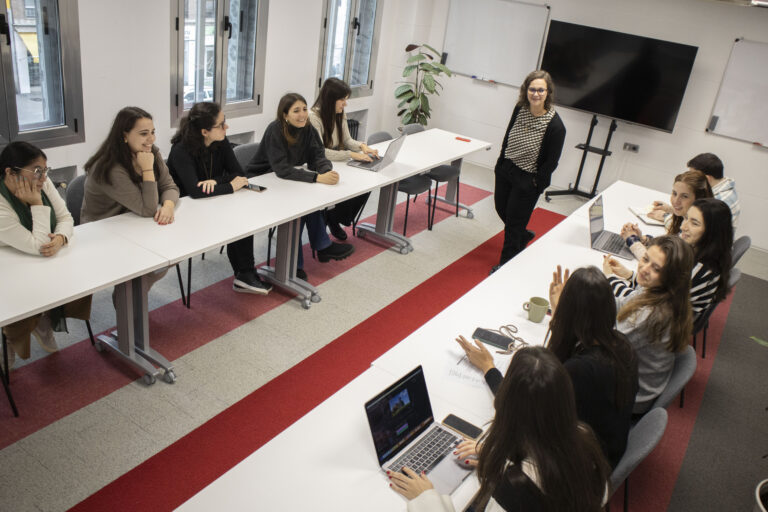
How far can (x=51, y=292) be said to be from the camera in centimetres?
246

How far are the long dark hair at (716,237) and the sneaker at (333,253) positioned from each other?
8.26ft

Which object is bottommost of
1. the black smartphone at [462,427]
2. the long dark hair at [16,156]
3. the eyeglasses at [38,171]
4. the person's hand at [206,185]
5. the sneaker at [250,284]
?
the sneaker at [250,284]

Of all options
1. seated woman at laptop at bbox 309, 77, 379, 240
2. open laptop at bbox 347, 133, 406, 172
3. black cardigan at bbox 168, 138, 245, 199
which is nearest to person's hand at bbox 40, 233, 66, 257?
black cardigan at bbox 168, 138, 245, 199

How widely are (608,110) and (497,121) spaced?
1356 millimetres

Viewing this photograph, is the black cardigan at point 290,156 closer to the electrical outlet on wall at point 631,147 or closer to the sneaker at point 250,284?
the sneaker at point 250,284

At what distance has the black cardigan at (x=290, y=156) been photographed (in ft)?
13.2

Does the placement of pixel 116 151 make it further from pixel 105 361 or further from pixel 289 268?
pixel 289 268

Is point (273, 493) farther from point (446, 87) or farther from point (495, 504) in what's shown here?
point (446, 87)

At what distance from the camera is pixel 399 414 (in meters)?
1.93

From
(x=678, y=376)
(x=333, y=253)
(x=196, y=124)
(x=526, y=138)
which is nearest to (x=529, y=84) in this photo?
(x=526, y=138)

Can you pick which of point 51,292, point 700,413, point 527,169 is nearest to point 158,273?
point 51,292

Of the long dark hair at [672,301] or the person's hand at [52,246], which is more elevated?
the long dark hair at [672,301]

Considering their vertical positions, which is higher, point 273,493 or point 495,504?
point 495,504

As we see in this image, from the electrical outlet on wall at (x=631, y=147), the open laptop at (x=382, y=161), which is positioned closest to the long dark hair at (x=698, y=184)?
the open laptop at (x=382, y=161)
